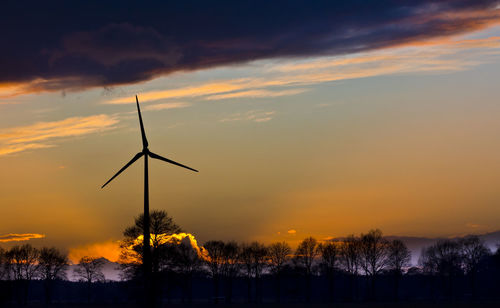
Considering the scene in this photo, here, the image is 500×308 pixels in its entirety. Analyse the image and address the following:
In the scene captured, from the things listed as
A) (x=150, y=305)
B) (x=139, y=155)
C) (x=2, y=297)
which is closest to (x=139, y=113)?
(x=139, y=155)

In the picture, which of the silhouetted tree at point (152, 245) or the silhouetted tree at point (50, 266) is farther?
the silhouetted tree at point (50, 266)

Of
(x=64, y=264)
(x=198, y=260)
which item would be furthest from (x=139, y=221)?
(x=64, y=264)

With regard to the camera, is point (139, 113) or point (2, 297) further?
point (2, 297)

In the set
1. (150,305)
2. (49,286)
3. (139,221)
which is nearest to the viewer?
(150,305)

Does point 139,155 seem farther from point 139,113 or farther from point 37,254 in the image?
point 37,254

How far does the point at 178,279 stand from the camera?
118 m

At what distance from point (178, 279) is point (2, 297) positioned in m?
31.1

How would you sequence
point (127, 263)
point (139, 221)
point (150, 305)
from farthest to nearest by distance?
point (139, 221) → point (127, 263) → point (150, 305)

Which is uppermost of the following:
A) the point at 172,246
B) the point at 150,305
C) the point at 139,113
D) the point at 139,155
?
the point at 139,113

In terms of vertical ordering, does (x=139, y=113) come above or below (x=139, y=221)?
above

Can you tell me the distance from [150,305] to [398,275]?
5213 inches

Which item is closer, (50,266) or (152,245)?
(152,245)

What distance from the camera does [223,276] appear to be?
199000 millimetres

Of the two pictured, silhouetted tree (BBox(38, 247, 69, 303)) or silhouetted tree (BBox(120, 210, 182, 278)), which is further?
silhouetted tree (BBox(38, 247, 69, 303))
